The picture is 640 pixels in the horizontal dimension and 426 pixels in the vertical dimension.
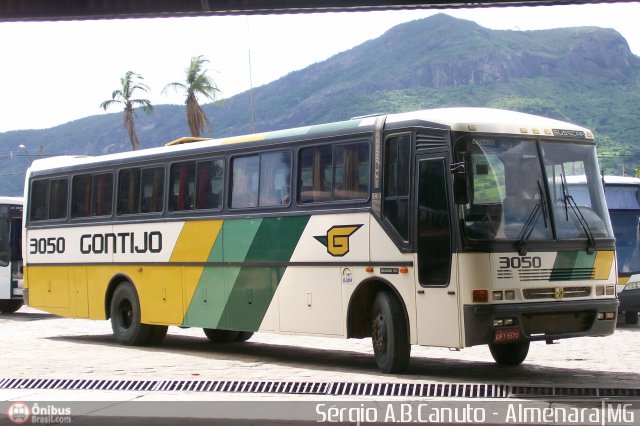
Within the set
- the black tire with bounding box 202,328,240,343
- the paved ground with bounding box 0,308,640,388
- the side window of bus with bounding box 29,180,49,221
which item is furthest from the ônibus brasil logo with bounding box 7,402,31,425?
the side window of bus with bounding box 29,180,49,221

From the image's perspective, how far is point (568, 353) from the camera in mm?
16781

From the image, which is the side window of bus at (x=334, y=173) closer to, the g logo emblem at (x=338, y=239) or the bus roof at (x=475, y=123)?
the bus roof at (x=475, y=123)

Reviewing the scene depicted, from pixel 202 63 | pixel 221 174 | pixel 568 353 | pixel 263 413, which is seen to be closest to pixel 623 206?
pixel 568 353

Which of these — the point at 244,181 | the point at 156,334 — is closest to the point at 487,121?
the point at 244,181

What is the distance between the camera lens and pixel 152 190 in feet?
61.4

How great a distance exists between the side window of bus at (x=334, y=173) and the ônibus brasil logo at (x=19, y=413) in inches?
210

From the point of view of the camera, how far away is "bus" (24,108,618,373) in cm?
1292

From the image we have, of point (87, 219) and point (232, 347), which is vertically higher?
point (87, 219)

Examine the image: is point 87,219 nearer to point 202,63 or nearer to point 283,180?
point 283,180

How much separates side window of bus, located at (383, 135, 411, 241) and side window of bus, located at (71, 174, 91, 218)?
809cm

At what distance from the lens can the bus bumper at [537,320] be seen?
1262 cm

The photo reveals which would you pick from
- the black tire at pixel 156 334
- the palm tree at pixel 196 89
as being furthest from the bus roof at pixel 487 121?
the palm tree at pixel 196 89

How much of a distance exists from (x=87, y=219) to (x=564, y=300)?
398 inches

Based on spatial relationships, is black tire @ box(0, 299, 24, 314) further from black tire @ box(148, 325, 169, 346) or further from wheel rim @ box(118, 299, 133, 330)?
black tire @ box(148, 325, 169, 346)
